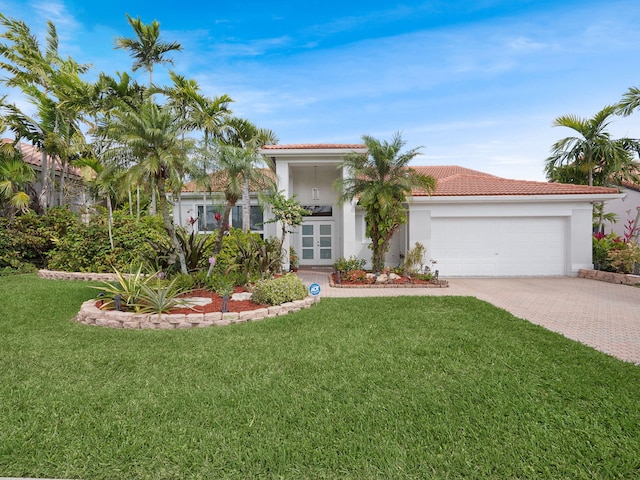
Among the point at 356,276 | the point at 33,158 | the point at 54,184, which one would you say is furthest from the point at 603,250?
the point at 33,158

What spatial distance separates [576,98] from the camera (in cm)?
1352

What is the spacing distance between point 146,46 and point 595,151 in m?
23.7

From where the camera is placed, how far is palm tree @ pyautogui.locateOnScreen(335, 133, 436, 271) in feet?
36.9

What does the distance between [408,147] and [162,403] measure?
34.1 ft

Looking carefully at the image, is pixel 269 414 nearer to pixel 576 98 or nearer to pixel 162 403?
pixel 162 403

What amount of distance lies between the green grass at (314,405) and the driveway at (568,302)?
34.3 inches

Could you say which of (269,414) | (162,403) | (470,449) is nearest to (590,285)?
(470,449)

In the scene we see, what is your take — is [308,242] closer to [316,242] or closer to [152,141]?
[316,242]

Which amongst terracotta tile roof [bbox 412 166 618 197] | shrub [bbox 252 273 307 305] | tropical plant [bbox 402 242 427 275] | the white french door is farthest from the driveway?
terracotta tile roof [bbox 412 166 618 197]

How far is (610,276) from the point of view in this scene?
1215 centimetres

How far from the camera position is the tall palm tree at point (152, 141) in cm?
791

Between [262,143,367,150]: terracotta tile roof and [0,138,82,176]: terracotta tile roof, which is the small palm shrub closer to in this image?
[262,143,367,150]: terracotta tile roof

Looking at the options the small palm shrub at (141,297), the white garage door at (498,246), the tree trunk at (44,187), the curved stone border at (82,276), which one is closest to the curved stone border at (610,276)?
the white garage door at (498,246)

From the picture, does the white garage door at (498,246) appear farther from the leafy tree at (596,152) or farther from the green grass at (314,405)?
the green grass at (314,405)
